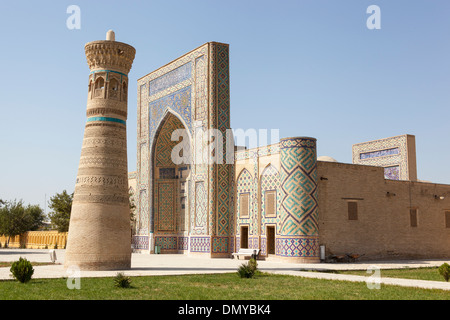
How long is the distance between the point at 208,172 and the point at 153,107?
22.9ft

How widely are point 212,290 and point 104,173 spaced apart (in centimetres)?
573

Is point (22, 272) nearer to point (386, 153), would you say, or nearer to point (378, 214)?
point (378, 214)

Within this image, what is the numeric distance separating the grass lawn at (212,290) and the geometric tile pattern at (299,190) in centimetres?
683

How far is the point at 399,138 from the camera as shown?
2744cm

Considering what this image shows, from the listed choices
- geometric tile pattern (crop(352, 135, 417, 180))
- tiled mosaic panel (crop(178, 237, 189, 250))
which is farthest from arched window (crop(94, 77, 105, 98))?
geometric tile pattern (crop(352, 135, 417, 180))

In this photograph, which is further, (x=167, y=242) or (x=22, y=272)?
(x=167, y=242)

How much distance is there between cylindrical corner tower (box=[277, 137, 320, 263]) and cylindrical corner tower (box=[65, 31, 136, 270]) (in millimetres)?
6347

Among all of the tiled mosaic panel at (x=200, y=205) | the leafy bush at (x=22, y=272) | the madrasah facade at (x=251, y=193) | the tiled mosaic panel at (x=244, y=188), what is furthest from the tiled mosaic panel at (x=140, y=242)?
the leafy bush at (x=22, y=272)

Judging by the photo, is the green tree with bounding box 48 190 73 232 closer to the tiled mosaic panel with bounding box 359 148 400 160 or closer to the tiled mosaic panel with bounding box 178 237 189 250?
the tiled mosaic panel with bounding box 178 237 189 250

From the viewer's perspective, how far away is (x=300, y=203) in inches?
689

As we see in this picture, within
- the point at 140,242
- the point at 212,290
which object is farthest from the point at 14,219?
the point at 212,290

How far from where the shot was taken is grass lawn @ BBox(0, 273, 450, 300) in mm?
7930

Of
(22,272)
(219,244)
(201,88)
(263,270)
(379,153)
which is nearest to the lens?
(22,272)
